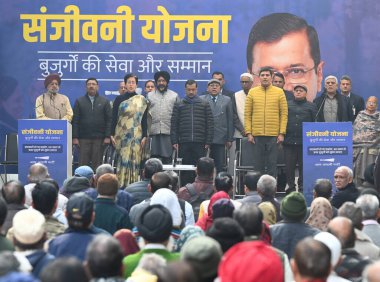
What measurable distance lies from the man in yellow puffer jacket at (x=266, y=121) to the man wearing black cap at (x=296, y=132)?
14.5 inches

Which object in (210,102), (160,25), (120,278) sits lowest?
(120,278)

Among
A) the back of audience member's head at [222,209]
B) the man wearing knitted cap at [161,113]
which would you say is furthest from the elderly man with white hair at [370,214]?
the man wearing knitted cap at [161,113]

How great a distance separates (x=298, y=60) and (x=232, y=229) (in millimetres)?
12895

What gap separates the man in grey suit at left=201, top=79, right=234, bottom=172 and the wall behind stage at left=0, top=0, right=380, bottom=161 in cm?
170

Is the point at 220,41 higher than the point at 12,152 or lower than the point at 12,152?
higher

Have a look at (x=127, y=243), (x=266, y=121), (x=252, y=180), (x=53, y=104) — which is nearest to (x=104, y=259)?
(x=127, y=243)

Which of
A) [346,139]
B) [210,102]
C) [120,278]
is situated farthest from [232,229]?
[210,102]

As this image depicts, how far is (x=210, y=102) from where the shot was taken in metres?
17.6

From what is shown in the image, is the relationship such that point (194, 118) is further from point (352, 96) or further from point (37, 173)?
point (37, 173)

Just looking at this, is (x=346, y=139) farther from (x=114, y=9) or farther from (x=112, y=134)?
(x=114, y=9)

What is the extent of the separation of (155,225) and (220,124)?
411 inches

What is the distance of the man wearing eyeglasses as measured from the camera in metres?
19.4

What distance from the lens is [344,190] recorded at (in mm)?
11828

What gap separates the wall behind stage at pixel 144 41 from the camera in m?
19.3
